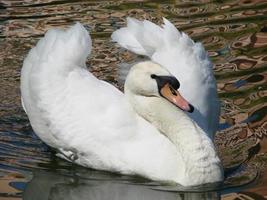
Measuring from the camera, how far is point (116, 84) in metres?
9.45

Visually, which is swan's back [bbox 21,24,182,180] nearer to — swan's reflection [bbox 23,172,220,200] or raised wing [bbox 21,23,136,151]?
raised wing [bbox 21,23,136,151]

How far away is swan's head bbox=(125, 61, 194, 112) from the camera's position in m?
7.03

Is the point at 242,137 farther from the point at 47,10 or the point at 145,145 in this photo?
the point at 47,10

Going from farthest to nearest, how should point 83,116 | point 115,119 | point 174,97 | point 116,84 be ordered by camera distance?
point 116,84
point 83,116
point 115,119
point 174,97

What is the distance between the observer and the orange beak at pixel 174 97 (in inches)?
272

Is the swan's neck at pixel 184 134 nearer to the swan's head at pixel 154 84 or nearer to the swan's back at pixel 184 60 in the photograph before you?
the swan's head at pixel 154 84

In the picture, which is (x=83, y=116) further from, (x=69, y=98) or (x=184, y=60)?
(x=184, y=60)

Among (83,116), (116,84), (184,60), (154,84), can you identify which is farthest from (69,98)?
(116,84)

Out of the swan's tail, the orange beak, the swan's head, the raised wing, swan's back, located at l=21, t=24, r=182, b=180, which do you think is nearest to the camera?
the orange beak

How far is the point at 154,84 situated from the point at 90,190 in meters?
0.86

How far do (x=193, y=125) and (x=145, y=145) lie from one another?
1.19ft

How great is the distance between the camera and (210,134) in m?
7.65

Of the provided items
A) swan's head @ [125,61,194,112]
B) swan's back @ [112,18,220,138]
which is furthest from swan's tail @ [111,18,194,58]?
swan's head @ [125,61,194,112]

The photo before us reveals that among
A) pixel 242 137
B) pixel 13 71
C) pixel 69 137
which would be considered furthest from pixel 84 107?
pixel 13 71
